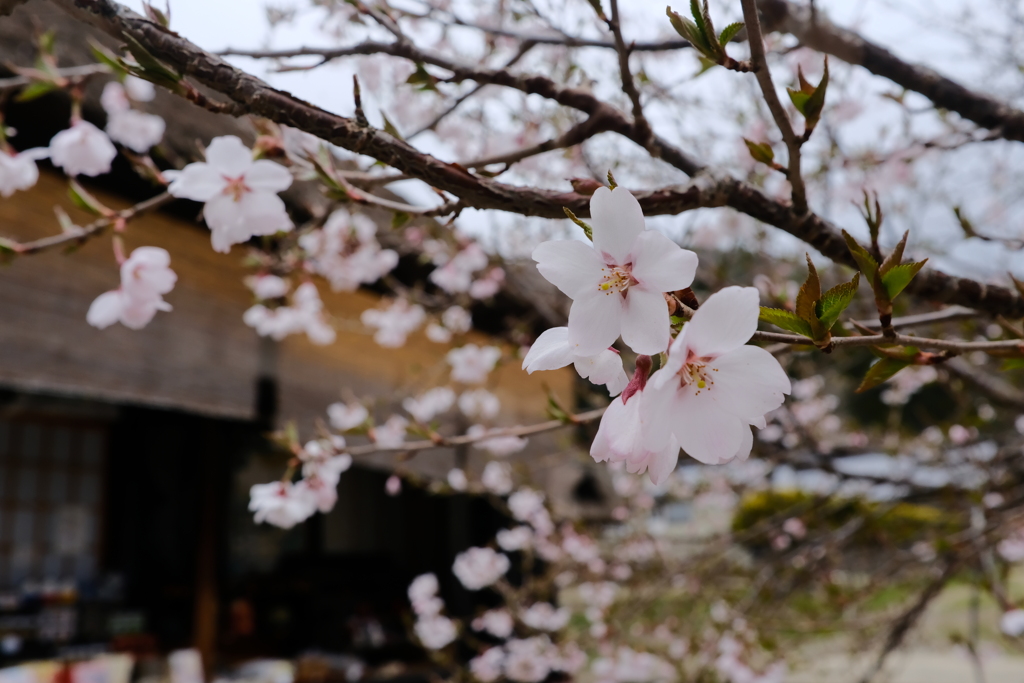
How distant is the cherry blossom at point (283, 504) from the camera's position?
1.24m

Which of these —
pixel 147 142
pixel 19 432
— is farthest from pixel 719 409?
pixel 19 432

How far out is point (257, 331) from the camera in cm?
264

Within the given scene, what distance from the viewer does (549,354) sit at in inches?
21.8

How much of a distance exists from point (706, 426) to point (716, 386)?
3cm

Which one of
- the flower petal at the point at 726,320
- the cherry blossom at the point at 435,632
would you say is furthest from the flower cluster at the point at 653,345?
the cherry blossom at the point at 435,632

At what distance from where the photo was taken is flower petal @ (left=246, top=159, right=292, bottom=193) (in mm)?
880

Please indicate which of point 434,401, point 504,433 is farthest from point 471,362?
point 504,433

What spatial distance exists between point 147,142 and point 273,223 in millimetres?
1379

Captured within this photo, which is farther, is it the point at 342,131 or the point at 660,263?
the point at 342,131

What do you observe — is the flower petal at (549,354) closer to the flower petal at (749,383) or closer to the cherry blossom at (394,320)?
the flower petal at (749,383)

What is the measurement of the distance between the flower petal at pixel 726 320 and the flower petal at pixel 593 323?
60 mm

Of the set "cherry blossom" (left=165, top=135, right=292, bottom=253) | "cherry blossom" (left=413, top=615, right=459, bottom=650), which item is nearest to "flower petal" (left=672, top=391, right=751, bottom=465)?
"cherry blossom" (left=165, top=135, right=292, bottom=253)

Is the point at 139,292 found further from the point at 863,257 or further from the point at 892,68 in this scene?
the point at 892,68

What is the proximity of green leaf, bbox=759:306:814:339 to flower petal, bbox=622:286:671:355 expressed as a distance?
0.26 ft
